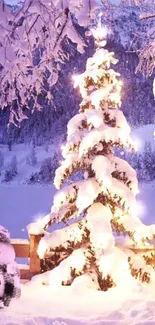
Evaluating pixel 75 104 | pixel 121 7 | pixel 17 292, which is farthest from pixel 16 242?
pixel 75 104

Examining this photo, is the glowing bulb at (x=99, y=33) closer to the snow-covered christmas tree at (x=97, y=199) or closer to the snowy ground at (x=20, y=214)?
the snow-covered christmas tree at (x=97, y=199)

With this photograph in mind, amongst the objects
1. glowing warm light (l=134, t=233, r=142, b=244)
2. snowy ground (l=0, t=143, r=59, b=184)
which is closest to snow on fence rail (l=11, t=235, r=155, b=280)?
glowing warm light (l=134, t=233, r=142, b=244)

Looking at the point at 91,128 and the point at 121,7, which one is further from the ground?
the point at 91,128

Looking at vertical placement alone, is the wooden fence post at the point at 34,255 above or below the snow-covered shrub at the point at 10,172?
below

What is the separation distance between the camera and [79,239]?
8883mm

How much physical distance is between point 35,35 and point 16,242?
560 cm

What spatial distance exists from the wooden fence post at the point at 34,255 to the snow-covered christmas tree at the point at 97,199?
9.9 inches

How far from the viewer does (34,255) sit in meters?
9.02

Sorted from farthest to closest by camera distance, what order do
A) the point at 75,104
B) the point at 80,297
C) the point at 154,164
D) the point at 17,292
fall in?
the point at 75,104
the point at 154,164
the point at 80,297
the point at 17,292

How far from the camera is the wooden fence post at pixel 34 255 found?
355 inches

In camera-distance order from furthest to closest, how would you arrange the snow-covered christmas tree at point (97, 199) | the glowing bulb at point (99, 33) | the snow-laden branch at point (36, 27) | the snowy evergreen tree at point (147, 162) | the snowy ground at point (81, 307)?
the snowy evergreen tree at point (147, 162) < the glowing bulb at point (99, 33) < the snow-covered christmas tree at point (97, 199) < the snowy ground at point (81, 307) < the snow-laden branch at point (36, 27)

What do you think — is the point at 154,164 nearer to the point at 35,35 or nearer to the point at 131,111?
the point at 131,111

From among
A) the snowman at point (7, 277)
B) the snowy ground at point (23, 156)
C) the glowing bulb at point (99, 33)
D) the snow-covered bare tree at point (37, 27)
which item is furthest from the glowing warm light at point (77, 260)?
the snowy ground at point (23, 156)

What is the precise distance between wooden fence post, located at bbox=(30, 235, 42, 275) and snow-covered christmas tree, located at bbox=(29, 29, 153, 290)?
252 mm
